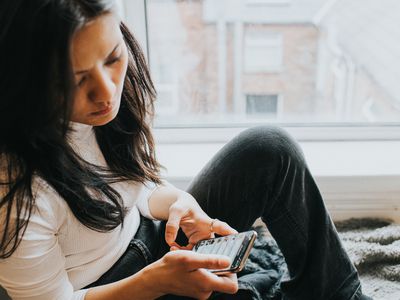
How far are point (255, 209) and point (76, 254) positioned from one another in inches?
11.6

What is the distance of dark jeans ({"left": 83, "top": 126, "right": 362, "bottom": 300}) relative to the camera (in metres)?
0.79

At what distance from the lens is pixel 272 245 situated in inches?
40.4

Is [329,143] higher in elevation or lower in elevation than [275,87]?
lower

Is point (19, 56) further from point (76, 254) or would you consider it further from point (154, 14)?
point (154, 14)

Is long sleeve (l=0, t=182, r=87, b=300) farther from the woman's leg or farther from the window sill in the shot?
the window sill

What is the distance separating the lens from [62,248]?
69 centimetres

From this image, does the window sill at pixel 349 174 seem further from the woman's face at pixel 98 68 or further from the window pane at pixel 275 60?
the woman's face at pixel 98 68

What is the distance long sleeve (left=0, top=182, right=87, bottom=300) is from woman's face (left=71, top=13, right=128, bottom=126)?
0.13 m

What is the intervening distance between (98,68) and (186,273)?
0.29 m

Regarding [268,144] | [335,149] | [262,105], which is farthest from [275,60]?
[268,144]

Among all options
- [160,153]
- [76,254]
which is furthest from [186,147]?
[76,254]

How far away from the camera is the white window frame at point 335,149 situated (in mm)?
1089

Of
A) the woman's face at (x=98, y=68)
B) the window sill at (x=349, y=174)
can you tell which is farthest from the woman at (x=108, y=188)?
the window sill at (x=349, y=174)

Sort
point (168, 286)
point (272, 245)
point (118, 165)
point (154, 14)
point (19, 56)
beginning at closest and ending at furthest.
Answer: point (19, 56) → point (168, 286) → point (118, 165) → point (272, 245) → point (154, 14)
